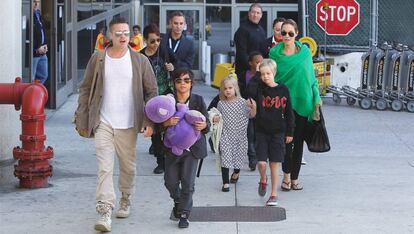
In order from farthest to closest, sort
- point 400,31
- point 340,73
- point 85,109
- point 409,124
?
point 400,31, point 340,73, point 409,124, point 85,109

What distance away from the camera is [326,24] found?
18047mm

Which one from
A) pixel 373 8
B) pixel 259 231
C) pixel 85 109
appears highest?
pixel 373 8

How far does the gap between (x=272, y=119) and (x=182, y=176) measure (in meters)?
1.27

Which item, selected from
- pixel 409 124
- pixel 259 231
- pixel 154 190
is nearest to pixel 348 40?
pixel 409 124

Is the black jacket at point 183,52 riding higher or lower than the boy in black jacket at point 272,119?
higher

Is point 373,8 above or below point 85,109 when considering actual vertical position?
above

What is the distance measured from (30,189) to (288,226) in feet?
9.05

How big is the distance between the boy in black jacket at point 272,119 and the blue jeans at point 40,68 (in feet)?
20.5

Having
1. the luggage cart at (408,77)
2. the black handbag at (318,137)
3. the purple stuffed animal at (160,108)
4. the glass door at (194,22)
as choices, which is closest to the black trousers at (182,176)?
the purple stuffed animal at (160,108)

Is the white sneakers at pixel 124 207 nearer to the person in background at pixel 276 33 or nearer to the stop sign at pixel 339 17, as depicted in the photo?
the person in background at pixel 276 33

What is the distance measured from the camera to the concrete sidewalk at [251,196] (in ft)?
25.2

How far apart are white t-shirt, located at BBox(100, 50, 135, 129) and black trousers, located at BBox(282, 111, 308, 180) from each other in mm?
2098

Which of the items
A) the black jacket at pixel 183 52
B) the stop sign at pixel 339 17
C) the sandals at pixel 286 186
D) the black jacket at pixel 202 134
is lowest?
the sandals at pixel 286 186

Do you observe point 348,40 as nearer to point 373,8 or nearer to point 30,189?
point 373,8
